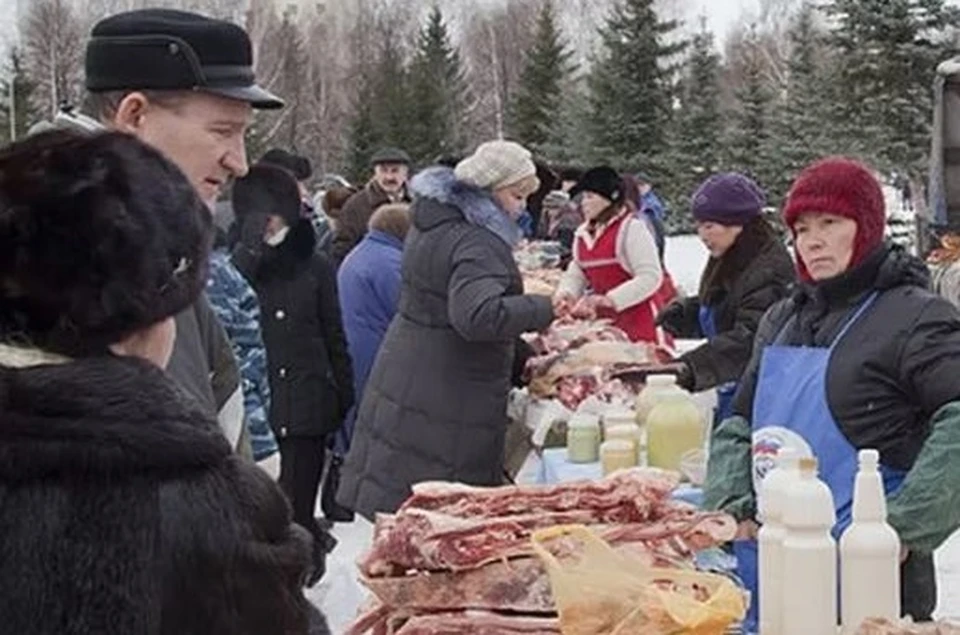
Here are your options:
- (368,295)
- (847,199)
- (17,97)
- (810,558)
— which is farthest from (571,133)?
(810,558)

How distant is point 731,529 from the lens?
272 cm

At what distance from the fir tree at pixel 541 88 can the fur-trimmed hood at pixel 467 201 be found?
35.0m

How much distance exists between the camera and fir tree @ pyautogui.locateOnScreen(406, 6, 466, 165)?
135 feet

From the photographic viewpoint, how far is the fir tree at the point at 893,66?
80.5 feet

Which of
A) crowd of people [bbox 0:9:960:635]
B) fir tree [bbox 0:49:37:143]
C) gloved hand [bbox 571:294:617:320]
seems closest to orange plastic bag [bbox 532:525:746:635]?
crowd of people [bbox 0:9:960:635]

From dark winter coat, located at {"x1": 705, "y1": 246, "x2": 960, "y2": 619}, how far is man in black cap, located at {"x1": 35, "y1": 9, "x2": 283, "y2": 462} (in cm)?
131

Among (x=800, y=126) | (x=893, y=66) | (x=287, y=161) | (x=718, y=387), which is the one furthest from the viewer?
(x=800, y=126)

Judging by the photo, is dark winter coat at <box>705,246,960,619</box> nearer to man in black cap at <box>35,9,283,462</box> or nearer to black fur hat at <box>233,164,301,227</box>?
Answer: man in black cap at <box>35,9,283,462</box>

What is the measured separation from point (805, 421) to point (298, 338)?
133 inches

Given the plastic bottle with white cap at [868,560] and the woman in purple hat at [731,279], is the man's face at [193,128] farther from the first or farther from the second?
the woman in purple hat at [731,279]

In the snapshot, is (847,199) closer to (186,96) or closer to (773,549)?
(773,549)

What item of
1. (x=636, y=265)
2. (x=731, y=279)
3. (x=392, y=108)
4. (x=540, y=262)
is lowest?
(x=540, y=262)

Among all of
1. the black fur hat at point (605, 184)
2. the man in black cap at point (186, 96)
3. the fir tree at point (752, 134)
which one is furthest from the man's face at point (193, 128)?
the fir tree at point (752, 134)

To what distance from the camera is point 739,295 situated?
16.5ft
